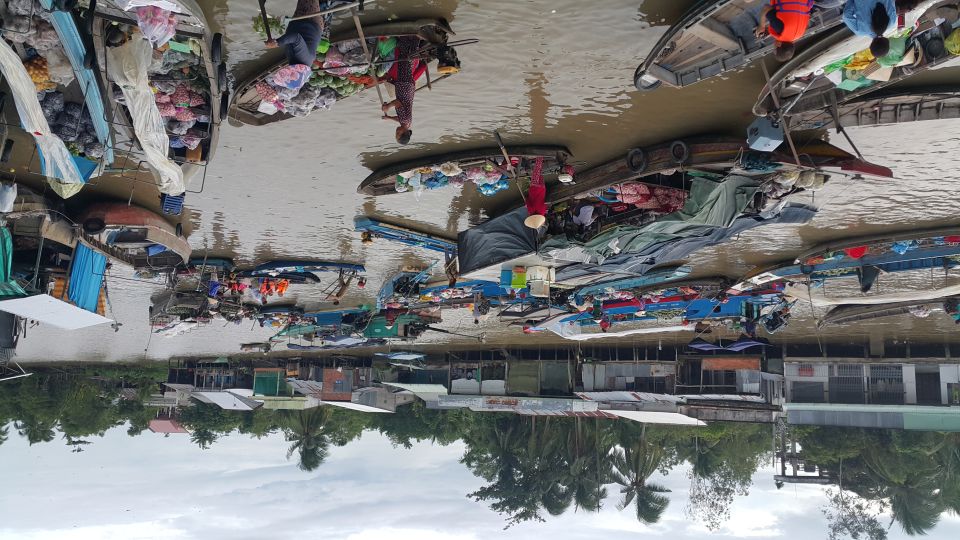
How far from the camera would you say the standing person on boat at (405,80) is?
364 inches

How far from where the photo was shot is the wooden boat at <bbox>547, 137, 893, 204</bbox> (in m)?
10.5

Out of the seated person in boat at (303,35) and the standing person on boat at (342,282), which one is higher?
the seated person in boat at (303,35)

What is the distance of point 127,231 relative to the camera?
587 inches

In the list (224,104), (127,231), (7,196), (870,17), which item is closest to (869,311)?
(870,17)

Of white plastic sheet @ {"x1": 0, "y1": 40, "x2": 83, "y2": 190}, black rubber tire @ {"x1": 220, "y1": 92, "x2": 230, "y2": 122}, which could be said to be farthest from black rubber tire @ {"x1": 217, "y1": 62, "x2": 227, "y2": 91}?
white plastic sheet @ {"x1": 0, "y1": 40, "x2": 83, "y2": 190}

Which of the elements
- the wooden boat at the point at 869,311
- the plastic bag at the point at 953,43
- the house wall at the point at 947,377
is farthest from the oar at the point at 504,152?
the house wall at the point at 947,377

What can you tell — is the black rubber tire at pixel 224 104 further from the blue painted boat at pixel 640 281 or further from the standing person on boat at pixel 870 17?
the blue painted boat at pixel 640 281

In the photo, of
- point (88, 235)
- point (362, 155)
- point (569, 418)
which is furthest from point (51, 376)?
point (362, 155)

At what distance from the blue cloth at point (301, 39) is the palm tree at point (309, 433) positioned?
40.5 m

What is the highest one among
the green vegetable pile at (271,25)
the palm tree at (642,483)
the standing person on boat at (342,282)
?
the green vegetable pile at (271,25)

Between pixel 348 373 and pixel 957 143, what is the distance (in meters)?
28.2

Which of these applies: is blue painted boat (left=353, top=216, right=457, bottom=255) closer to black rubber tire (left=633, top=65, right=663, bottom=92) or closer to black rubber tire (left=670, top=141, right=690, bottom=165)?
black rubber tire (left=670, top=141, right=690, bottom=165)

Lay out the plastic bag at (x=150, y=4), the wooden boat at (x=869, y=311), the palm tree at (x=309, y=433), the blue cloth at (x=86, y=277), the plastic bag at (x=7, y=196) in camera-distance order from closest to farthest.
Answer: the plastic bag at (x=150, y=4)
the plastic bag at (x=7, y=196)
the blue cloth at (x=86, y=277)
the wooden boat at (x=869, y=311)
the palm tree at (x=309, y=433)

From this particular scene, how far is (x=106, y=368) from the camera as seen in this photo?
41875mm
